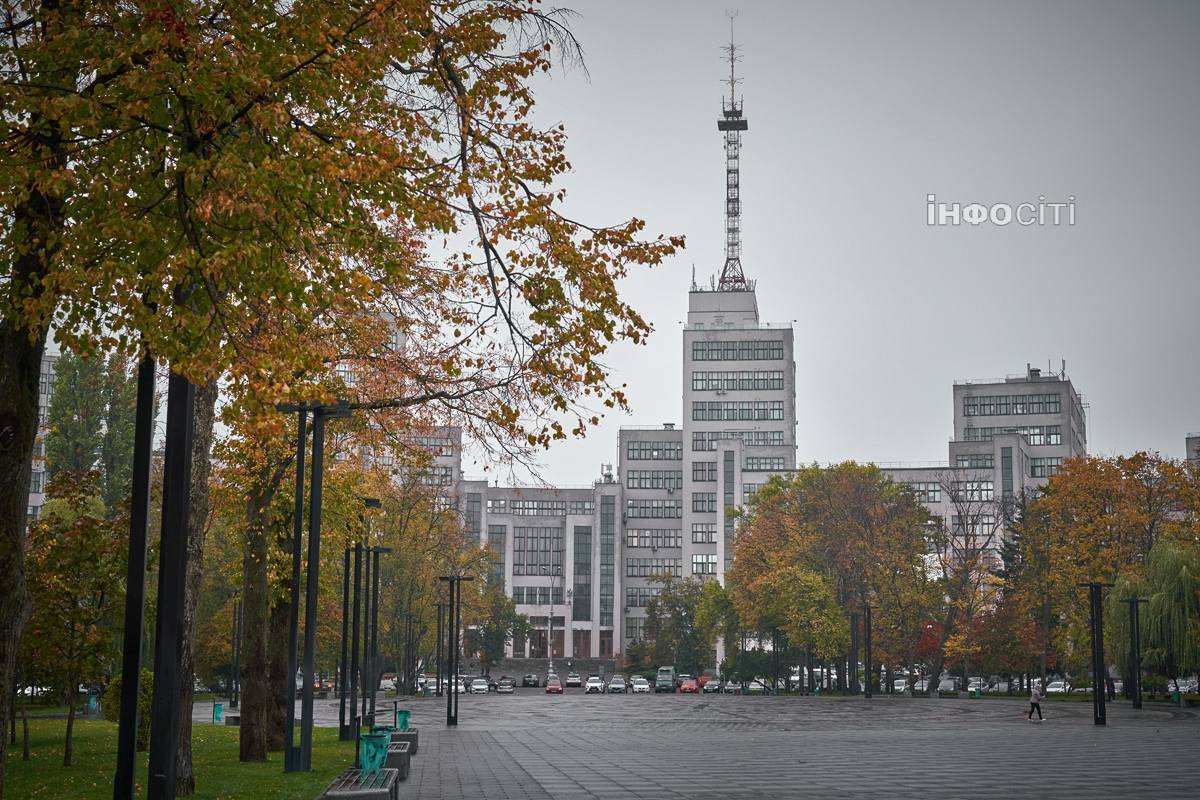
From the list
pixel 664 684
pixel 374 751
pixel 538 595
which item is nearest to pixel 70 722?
pixel 374 751

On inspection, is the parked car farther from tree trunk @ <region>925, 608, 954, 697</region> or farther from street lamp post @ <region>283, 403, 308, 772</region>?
street lamp post @ <region>283, 403, 308, 772</region>

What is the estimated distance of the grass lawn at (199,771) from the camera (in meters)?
18.9

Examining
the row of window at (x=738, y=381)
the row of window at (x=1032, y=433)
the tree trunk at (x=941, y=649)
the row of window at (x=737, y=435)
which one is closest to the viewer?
the tree trunk at (x=941, y=649)

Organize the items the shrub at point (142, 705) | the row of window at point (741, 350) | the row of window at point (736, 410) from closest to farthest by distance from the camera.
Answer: the shrub at point (142, 705)
the row of window at point (736, 410)
the row of window at point (741, 350)

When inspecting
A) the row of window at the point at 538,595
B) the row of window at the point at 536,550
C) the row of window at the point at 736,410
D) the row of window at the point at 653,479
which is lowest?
the row of window at the point at 538,595

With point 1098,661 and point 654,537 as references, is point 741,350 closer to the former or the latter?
point 654,537

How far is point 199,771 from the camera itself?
22.6 m

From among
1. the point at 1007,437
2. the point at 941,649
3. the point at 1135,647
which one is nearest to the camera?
the point at 1135,647

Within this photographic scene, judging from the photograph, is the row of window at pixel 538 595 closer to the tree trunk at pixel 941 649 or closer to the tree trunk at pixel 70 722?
the tree trunk at pixel 941 649

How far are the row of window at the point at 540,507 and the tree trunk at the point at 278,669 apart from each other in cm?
12673

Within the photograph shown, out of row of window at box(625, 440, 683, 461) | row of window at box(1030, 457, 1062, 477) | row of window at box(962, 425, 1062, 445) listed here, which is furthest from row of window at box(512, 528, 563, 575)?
row of window at box(1030, 457, 1062, 477)

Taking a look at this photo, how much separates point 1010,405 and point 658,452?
41337 mm

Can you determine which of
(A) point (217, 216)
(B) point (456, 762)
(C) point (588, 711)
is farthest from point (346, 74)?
(C) point (588, 711)

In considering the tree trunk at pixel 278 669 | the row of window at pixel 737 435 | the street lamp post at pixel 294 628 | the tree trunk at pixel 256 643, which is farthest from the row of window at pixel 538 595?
the street lamp post at pixel 294 628
